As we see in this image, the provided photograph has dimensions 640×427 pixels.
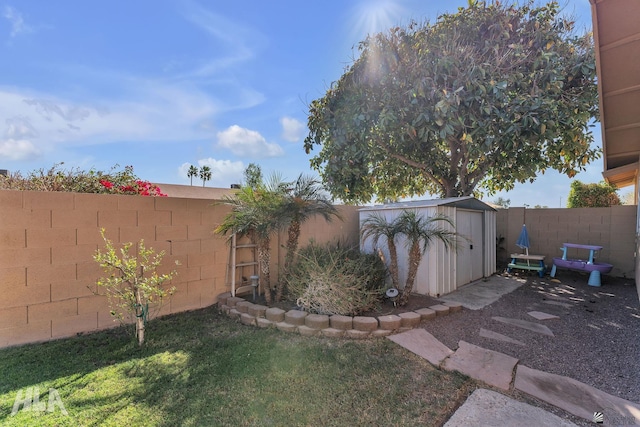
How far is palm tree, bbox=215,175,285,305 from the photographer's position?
5.00 metres

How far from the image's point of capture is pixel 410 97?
6.28 metres

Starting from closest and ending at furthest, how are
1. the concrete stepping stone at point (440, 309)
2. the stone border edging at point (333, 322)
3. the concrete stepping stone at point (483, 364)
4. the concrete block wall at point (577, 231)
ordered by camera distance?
the concrete stepping stone at point (483, 364) → the stone border edging at point (333, 322) → the concrete stepping stone at point (440, 309) → the concrete block wall at point (577, 231)

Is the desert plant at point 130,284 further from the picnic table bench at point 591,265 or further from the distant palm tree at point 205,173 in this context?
the distant palm tree at point 205,173

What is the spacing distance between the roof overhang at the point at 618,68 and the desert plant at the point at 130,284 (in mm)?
6458

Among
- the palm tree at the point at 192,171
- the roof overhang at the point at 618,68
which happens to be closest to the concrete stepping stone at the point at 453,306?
the roof overhang at the point at 618,68

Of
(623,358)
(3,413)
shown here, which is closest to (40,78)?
(3,413)

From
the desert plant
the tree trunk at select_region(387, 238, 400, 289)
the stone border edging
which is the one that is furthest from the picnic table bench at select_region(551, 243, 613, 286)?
the desert plant

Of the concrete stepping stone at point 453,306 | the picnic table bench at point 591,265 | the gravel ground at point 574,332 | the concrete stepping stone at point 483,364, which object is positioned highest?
the picnic table bench at point 591,265

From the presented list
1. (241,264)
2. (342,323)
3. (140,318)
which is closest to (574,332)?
(342,323)

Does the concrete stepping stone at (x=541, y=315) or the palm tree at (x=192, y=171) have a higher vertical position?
the palm tree at (x=192, y=171)

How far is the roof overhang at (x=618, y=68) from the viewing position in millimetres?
3277

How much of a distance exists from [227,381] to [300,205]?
2941 mm

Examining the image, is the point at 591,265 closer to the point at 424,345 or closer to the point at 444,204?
the point at 444,204

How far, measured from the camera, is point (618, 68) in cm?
392
